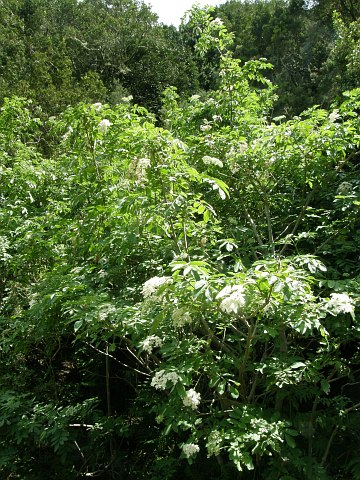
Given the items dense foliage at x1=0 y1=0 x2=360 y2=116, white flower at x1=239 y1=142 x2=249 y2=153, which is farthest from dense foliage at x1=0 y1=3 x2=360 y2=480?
dense foliage at x1=0 y1=0 x2=360 y2=116

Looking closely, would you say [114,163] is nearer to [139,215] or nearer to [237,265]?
[139,215]

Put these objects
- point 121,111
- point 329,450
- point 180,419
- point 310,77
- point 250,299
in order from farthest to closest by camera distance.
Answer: point 310,77 < point 121,111 < point 329,450 < point 180,419 < point 250,299

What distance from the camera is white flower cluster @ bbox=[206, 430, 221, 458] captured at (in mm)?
2410

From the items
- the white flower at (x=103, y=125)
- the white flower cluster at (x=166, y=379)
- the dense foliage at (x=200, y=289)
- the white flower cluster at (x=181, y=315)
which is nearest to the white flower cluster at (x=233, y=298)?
the dense foliage at (x=200, y=289)

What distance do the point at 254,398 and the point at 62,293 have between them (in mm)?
1324

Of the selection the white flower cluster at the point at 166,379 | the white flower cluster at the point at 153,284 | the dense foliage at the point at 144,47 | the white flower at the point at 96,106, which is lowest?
the white flower cluster at the point at 166,379

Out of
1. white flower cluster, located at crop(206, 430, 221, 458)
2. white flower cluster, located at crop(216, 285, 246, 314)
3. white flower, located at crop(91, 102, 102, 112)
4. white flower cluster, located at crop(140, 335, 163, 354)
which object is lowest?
white flower cluster, located at crop(206, 430, 221, 458)

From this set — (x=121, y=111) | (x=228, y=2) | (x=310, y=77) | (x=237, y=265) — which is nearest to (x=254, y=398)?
(x=237, y=265)

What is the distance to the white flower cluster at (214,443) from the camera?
2.41 meters

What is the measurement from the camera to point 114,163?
11.7ft

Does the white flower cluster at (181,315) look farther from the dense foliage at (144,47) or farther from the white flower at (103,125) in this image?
the dense foliage at (144,47)

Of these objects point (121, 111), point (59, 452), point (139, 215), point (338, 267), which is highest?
point (121, 111)

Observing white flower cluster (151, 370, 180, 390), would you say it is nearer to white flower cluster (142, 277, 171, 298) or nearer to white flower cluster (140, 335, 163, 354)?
white flower cluster (140, 335, 163, 354)

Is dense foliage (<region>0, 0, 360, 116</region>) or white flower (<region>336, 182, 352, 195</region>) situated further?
dense foliage (<region>0, 0, 360, 116</region>)
